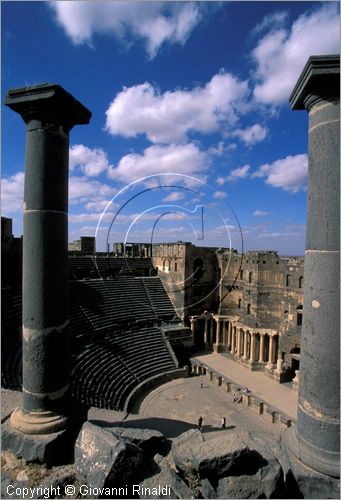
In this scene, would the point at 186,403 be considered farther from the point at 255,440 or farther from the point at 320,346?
the point at 320,346

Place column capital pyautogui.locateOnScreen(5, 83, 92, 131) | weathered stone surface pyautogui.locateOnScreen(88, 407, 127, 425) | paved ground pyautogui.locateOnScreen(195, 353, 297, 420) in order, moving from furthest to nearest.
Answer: paved ground pyautogui.locateOnScreen(195, 353, 297, 420) < weathered stone surface pyautogui.locateOnScreen(88, 407, 127, 425) < column capital pyautogui.locateOnScreen(5, 83, 92, 131)

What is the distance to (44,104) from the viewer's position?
4309mm

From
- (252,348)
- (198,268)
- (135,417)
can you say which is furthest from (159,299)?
(135,417)

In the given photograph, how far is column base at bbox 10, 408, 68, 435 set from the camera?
4.24 metres

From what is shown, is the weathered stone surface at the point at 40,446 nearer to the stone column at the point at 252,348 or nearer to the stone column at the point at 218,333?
the stone column at the point at 252,348

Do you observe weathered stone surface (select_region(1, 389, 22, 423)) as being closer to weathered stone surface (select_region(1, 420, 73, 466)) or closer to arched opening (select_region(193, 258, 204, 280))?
weathered stone surface (select_region(1, 420, 73, 466))

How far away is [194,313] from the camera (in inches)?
933

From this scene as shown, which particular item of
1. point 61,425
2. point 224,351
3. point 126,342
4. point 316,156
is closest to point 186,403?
point 126,342

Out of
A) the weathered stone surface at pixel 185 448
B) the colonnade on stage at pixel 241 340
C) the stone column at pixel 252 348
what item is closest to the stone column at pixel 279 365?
the colonnade on stage at pixel 241 340

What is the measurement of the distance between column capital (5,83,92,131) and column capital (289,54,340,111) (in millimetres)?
3005

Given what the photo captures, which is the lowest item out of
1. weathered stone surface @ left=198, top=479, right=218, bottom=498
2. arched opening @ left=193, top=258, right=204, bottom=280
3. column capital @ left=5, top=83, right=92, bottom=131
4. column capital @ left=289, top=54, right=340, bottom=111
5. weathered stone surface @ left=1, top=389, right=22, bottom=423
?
weathered stone surface @ left=1, top=389, right=22, bottom=423

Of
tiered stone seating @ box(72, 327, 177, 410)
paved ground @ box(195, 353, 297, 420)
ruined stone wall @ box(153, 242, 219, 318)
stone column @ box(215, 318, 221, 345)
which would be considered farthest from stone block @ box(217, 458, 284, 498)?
ruined stone wall @ box(153, 242, 219, 318)

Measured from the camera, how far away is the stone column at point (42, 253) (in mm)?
4348

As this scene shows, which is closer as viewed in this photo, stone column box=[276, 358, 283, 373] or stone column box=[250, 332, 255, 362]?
stone column box=[276, 358, 283, 373]
